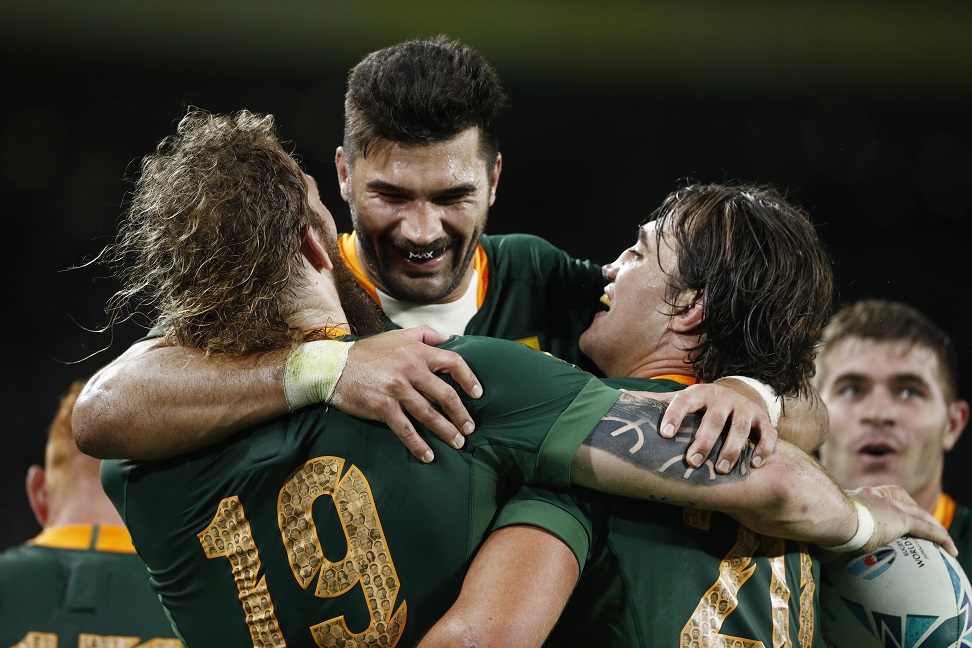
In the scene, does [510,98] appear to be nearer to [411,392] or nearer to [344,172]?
[344,172]

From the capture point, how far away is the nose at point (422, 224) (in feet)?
9.07

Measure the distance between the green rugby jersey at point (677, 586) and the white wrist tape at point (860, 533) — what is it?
0.61 ft

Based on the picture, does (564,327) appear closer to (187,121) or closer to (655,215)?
(655,215)

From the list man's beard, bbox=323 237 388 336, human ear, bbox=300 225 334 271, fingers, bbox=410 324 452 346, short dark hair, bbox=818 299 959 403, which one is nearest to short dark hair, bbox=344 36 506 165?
man's beard, bbox=323 237 388 336

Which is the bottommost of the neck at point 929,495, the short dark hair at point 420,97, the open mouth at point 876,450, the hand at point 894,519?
the neck at point 929,495

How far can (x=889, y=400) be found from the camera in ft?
13.9

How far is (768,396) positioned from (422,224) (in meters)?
1.05

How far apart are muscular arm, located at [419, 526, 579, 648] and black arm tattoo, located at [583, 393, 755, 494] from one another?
0.20 metres

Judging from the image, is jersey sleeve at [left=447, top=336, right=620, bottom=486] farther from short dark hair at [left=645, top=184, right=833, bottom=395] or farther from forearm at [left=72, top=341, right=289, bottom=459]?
short dark hair at [left=645, top=184, right=833, bottom=395]

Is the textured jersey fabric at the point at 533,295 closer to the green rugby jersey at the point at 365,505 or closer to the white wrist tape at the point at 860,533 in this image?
the white wrist tape at the point at 860,533

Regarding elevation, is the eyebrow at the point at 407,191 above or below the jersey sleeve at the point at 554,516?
above

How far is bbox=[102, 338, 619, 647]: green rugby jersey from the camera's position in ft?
6.04

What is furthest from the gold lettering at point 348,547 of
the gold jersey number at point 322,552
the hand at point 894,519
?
the hand at point 894,519

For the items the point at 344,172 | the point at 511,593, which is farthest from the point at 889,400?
the point at 511,593
